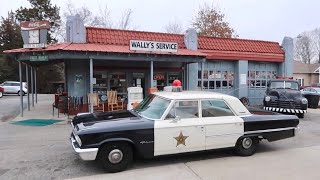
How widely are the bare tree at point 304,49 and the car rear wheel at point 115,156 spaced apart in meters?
78.6

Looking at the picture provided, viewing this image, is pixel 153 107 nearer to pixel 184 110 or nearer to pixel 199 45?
pixel 184 110

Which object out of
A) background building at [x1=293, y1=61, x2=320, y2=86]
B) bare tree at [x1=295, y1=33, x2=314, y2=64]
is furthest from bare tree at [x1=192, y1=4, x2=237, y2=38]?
bare tree at [x1=295, y1=33, x2=314, y2=64]

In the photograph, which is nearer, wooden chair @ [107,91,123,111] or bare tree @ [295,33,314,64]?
wooden chair @ [107,91,123,111]

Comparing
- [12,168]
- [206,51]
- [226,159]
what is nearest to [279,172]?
[226,159]

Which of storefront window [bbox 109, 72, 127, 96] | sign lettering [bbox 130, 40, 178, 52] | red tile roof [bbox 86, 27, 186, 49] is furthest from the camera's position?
storefront window [bbox 109, 72, 127, 96]

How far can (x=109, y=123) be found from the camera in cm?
575

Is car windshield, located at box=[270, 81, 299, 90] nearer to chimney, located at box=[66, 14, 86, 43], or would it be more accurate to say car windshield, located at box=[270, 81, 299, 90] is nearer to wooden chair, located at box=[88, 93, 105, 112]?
wooden chair, located at box=[88, 93, 105, 112]

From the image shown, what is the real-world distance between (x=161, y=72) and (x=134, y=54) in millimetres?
3294

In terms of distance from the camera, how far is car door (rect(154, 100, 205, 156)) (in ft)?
19.1

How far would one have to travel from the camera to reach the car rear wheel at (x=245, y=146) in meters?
6.60

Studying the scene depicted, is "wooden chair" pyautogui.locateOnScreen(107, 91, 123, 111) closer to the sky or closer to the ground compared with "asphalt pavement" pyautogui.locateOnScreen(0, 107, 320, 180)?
closer to the sky

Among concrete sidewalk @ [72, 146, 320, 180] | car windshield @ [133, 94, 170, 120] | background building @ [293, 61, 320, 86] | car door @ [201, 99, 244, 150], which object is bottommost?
concrete sidewalk @ [72, 146, 320, 180]

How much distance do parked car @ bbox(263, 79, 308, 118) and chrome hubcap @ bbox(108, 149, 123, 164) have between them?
1021 centimetres

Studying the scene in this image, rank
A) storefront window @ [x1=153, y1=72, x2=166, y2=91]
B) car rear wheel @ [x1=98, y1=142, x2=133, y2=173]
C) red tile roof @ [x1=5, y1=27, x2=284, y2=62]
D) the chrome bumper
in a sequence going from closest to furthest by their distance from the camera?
the chrome bumper → car rear wheel @ [x1=98, y1=142, x2=133, y2=173] → red tile roof @ [x1=5, y1=27, x2=284, y2=62] → storefront window @ [x1=153, y1=72, x2=166, y2=91]
